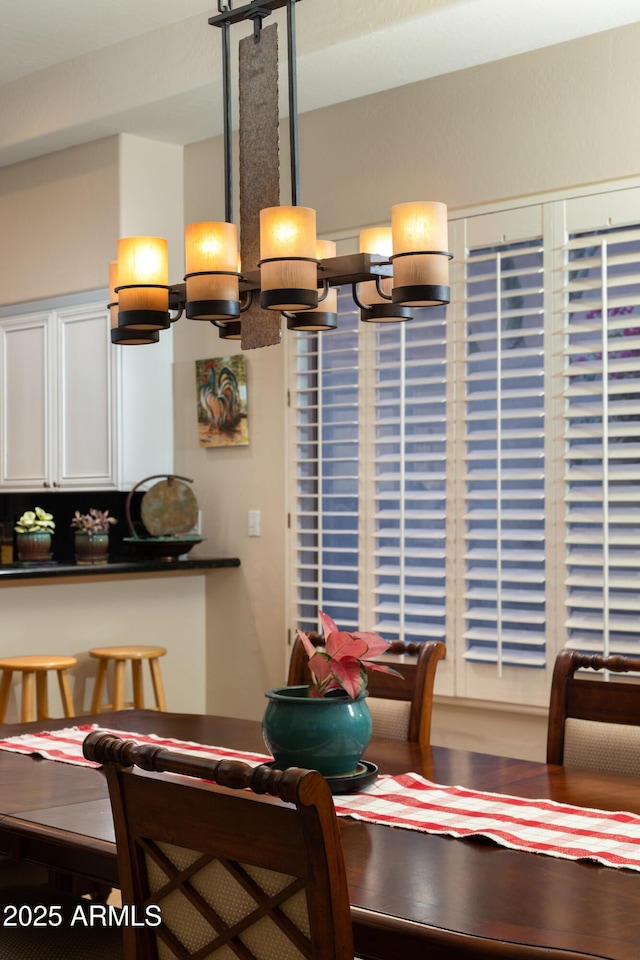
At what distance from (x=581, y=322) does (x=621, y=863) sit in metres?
2.41

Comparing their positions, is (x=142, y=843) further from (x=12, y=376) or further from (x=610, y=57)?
(x=12, y=376)

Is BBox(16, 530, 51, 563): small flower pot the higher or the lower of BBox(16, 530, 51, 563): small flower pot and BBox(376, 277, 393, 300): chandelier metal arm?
the lower

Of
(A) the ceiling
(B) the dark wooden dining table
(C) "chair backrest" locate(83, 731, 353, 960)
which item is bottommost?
(B) the dark wooden dining table

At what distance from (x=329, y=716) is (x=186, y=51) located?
124 inches

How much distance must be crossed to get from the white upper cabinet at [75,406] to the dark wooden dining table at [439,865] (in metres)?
2.70

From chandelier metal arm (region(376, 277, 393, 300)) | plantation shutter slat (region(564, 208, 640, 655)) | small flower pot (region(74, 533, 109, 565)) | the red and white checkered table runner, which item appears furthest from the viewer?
small flower pot (region(74, 533, 109, 565))

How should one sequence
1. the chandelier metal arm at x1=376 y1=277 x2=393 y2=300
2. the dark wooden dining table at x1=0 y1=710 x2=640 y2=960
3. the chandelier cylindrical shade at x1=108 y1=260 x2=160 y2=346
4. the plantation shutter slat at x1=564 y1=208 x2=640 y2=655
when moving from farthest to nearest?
the plantation shutter slat at x1=564 y1=208 x2=640 y2=655 → the chandelier cylindrical shade at x1=108 y1=260 x2=160 y2=346 → the chandelier metal arm at x1=376 y1=277 x2=393 y2=300 → the dark wooden dining table at x1=0 y1=710 x2=640 y2=960

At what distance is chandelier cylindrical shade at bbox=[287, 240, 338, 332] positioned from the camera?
2.91m

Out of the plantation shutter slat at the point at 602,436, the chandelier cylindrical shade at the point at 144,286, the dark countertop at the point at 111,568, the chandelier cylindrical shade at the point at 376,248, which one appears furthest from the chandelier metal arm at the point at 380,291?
the dark countertop at the point at 111,568

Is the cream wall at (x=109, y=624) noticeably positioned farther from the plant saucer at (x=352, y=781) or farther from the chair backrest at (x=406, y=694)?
the plant saucer at (x=352, y=781)

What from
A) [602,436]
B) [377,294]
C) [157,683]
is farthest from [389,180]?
[157,683]

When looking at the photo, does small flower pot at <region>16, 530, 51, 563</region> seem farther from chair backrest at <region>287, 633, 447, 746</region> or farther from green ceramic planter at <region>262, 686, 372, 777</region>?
green ceramic planter at <region>262, 686, 372, 777</region>

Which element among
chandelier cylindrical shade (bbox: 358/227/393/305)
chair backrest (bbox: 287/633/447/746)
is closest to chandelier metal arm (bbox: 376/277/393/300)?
chandelier cylindrical shade (bbox: 358/227/393/305)

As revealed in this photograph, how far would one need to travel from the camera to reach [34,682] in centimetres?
431
